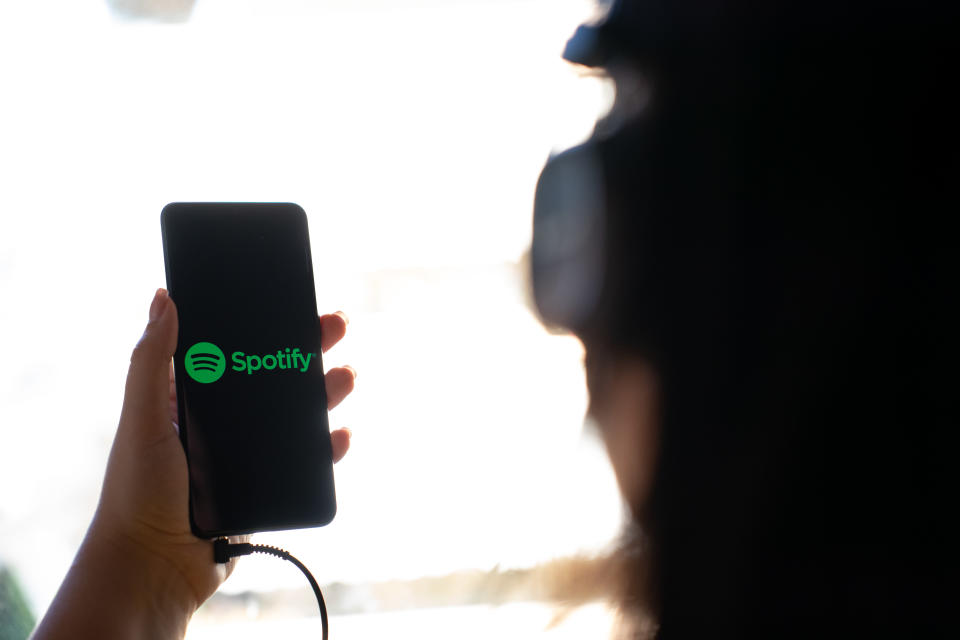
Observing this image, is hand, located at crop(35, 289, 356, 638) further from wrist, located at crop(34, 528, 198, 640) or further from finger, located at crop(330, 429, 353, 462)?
finger, located at crop(330, 429, 353, 462)

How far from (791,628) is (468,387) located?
1.32 ft

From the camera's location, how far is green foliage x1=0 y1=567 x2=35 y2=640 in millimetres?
621

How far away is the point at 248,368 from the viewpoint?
0.53 m

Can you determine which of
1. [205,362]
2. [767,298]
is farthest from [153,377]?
[767,298]

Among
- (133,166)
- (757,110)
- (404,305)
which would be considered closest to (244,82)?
(133,166)

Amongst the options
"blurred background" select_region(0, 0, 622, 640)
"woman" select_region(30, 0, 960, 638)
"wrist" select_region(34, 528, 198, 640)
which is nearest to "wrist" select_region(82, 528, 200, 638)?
"wrist" select_region(34, 528, 198, 640)

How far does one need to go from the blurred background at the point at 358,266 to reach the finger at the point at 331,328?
0.30ft

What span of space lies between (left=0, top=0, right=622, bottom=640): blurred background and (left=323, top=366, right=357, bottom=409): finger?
0.20ft

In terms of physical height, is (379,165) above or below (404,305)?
above

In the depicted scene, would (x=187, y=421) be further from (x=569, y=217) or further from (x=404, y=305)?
(x=569, y=217)

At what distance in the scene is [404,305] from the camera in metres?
0.69

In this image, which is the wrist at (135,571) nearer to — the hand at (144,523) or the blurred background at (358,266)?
the hand at (144,523)

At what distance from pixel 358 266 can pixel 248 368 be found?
0.19 metres

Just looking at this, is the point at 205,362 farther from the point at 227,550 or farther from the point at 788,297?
the point at 788,297
